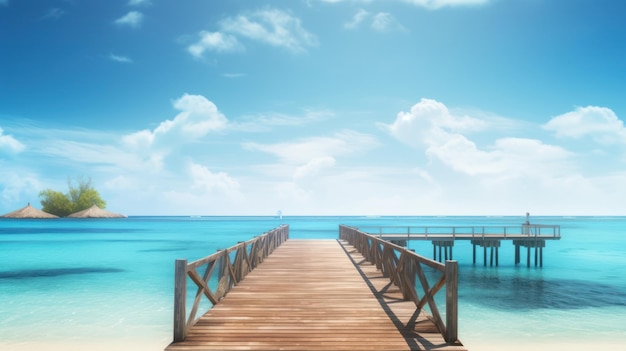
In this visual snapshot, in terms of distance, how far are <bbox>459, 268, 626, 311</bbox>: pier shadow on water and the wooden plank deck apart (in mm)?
10410

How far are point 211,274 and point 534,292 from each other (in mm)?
20380

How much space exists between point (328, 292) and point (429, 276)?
19227mm

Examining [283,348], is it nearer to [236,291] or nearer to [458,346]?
[458,346]

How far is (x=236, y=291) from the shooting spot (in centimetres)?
1016

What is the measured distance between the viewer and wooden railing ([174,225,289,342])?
6523 mm

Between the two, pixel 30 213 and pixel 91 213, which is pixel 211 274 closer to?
pixel 91 213

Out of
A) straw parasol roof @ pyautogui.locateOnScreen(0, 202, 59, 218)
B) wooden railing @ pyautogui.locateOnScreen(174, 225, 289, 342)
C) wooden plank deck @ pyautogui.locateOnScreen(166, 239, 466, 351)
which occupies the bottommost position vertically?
straw parasol roof @ pyautogui.locateOnScreen(0, 202, 59, 218)

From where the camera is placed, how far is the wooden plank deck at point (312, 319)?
20.7ft

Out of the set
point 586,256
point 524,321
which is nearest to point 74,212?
point 586,256

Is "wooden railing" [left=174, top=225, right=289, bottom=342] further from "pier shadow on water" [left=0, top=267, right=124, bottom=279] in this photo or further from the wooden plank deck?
"pier shadow on water" [left=0, top=267, right=124, bottom=279]

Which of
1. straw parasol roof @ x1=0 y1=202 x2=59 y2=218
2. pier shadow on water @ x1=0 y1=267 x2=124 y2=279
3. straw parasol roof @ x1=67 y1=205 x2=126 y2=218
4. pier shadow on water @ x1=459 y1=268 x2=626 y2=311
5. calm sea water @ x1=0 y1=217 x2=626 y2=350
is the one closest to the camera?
calm sea water @ x1=0 y1=217 x2=626 y2=350

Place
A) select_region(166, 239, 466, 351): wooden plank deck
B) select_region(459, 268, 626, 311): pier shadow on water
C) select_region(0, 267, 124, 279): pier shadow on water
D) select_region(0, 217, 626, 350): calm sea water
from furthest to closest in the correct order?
1. select_region(0, 267, 124, 279): pier shadow on water
2. select_region(459, 268, 626, 311): pier shadow on water
3. select_region(0, 217, 626, 350): calm sea water
4. select_region(166, 239, 466, 351): wooden plank deck

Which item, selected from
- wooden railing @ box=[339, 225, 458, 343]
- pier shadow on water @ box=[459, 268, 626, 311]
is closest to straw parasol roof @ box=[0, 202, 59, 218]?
pier shadow on water @ box=[459, 268, 626, 311]

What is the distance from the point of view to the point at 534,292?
903 inches
